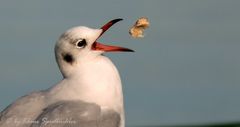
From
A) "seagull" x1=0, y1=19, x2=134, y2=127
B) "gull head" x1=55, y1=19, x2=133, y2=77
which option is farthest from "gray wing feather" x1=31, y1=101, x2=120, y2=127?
"gull head" x1=55, y1=19, x2=133, y2=77

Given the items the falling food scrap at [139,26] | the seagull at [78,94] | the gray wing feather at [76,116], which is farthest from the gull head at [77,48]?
the falling food scrap at [139,26]

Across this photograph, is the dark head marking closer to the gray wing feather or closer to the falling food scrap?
the gray wing feather

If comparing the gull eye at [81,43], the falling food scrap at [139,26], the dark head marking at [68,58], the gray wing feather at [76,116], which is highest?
the falling food scrap at [139,26]

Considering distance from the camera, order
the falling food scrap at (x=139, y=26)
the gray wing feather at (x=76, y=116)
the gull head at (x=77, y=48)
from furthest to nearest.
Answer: the falling food scrap at (x=139, y=26) < the gull head at (x=77, y=48) < the gray wing feather at (x=76, y=116)

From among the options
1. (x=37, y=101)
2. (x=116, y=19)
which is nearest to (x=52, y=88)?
(x=37, y=101)

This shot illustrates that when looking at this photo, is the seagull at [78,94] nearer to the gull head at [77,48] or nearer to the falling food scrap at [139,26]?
the gull head at [77,48]

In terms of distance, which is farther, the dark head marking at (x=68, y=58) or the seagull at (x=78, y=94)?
the dark head marking at (x=68, y=58)

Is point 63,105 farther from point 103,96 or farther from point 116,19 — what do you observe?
point 116,19

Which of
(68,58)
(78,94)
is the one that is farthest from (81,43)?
(78,94)

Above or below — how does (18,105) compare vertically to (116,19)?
below
